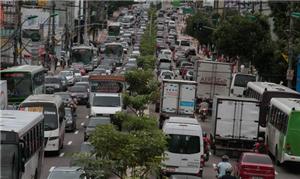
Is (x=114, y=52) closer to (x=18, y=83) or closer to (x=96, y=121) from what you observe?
(x=18, y=83)

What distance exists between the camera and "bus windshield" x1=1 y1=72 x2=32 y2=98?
46906 mm

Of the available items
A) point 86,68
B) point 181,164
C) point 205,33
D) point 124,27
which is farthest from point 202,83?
point 124,27

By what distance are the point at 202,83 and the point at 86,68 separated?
1664 inches

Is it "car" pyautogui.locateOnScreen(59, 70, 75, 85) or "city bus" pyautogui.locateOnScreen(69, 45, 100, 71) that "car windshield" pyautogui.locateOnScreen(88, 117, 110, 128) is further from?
"city bus" pyautogui.locateOnScreen(69, 45, 100, 71)

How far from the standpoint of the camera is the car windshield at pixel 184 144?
2870cm

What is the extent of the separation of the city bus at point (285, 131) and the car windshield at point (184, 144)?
6347 millimetres

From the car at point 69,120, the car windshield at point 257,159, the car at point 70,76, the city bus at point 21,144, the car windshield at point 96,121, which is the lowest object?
the car at point 70,76

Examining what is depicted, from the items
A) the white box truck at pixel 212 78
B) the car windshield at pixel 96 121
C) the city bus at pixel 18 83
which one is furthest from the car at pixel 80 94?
the car windshield at pixel 96 121

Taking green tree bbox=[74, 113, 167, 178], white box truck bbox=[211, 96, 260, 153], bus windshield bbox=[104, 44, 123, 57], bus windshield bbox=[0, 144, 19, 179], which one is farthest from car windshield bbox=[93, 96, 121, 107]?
bus windshield bbox=[104, 44, 123, 57]

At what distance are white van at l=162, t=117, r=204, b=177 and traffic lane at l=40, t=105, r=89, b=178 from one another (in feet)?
11.9

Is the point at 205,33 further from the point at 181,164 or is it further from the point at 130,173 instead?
the point at 130,173

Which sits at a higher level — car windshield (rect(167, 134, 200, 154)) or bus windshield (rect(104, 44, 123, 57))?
car windshield (rect(167, 134, 200, 154))

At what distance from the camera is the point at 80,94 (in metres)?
59.7

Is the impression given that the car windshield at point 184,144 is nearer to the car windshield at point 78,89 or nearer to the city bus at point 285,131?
the city bus at point 285,131
